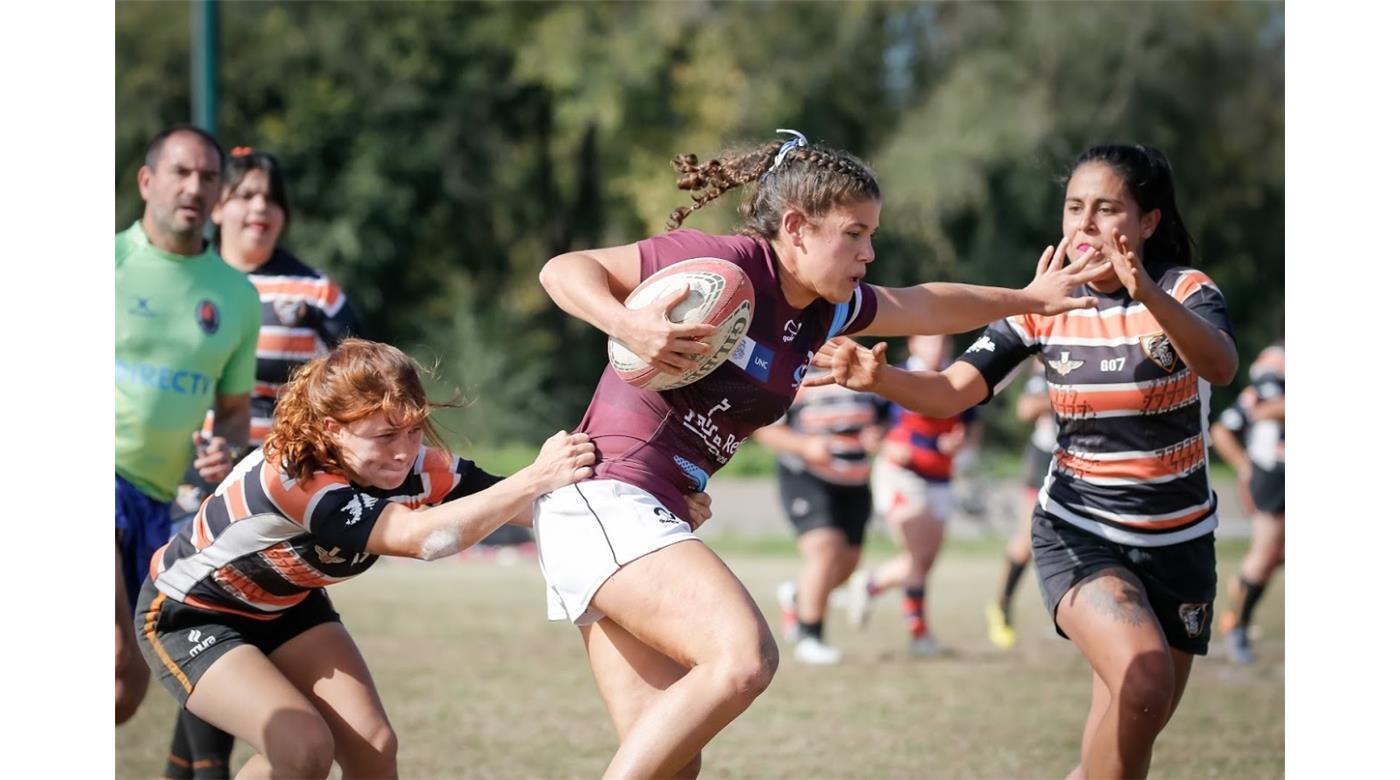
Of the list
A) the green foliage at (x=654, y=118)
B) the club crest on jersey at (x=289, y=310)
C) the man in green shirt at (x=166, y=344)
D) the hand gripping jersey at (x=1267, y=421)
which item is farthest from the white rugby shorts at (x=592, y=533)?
the green foliage at (x=654, y=118)

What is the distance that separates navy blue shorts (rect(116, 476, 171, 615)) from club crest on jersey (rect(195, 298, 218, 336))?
0.63 meters

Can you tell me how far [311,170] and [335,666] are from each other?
2479 cm

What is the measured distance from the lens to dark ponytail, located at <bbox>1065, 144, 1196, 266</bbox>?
4.37 meters

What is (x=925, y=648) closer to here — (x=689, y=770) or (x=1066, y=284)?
(x=1066, y=284)

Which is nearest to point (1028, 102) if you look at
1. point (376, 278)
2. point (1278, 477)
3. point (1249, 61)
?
point (1249, 61)

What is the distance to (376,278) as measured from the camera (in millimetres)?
28109

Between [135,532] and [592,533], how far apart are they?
8.52ft

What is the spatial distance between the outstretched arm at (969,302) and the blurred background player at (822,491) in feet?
14.9

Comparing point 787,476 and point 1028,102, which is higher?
point 1028,102

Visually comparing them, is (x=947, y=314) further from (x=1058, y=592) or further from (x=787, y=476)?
(x=787, y=476)

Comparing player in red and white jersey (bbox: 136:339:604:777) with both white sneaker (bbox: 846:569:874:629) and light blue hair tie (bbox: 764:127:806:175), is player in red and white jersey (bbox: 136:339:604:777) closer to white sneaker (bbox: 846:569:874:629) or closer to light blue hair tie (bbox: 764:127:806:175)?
light blue hair tie (bbox: 764:127:806:175)

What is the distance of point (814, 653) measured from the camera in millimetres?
8836

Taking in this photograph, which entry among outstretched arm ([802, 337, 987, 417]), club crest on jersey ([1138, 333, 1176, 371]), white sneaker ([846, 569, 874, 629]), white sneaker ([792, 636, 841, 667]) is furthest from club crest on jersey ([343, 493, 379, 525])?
white sneaker ([846, 569, 874, 629])

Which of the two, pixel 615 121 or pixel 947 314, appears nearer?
pixel 947 314
